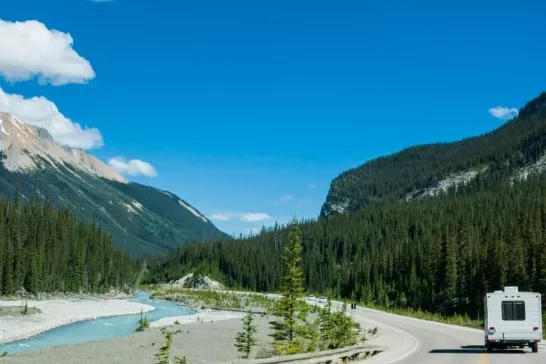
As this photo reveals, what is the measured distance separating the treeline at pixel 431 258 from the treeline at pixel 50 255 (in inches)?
2025

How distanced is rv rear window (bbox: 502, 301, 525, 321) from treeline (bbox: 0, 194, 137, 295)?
78.2 meters

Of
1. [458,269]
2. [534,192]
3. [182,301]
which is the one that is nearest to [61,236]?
[182,301]

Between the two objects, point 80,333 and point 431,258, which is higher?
point 431,258

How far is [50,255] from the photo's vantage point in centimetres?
11200

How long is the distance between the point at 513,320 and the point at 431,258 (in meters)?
76.8

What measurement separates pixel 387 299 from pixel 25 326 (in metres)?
70.7

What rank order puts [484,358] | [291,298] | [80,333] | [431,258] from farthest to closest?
[431,258] < [80,333] < [291,298] < [484,358]

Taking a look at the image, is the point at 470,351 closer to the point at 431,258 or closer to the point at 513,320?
the point at 513,320

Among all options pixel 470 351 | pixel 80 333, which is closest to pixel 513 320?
pixel 470 351

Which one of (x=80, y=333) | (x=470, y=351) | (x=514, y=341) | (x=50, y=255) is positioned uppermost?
(x=50, y=255)

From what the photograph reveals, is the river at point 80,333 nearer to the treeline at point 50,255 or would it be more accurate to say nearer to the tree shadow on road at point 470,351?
the treeline at point 50,255

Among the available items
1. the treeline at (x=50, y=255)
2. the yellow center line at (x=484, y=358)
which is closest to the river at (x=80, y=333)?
the treeline at (x=50, y=255)

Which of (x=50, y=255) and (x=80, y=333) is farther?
(x=50, y=255)

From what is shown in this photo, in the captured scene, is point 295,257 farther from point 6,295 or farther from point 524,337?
point 6,295
